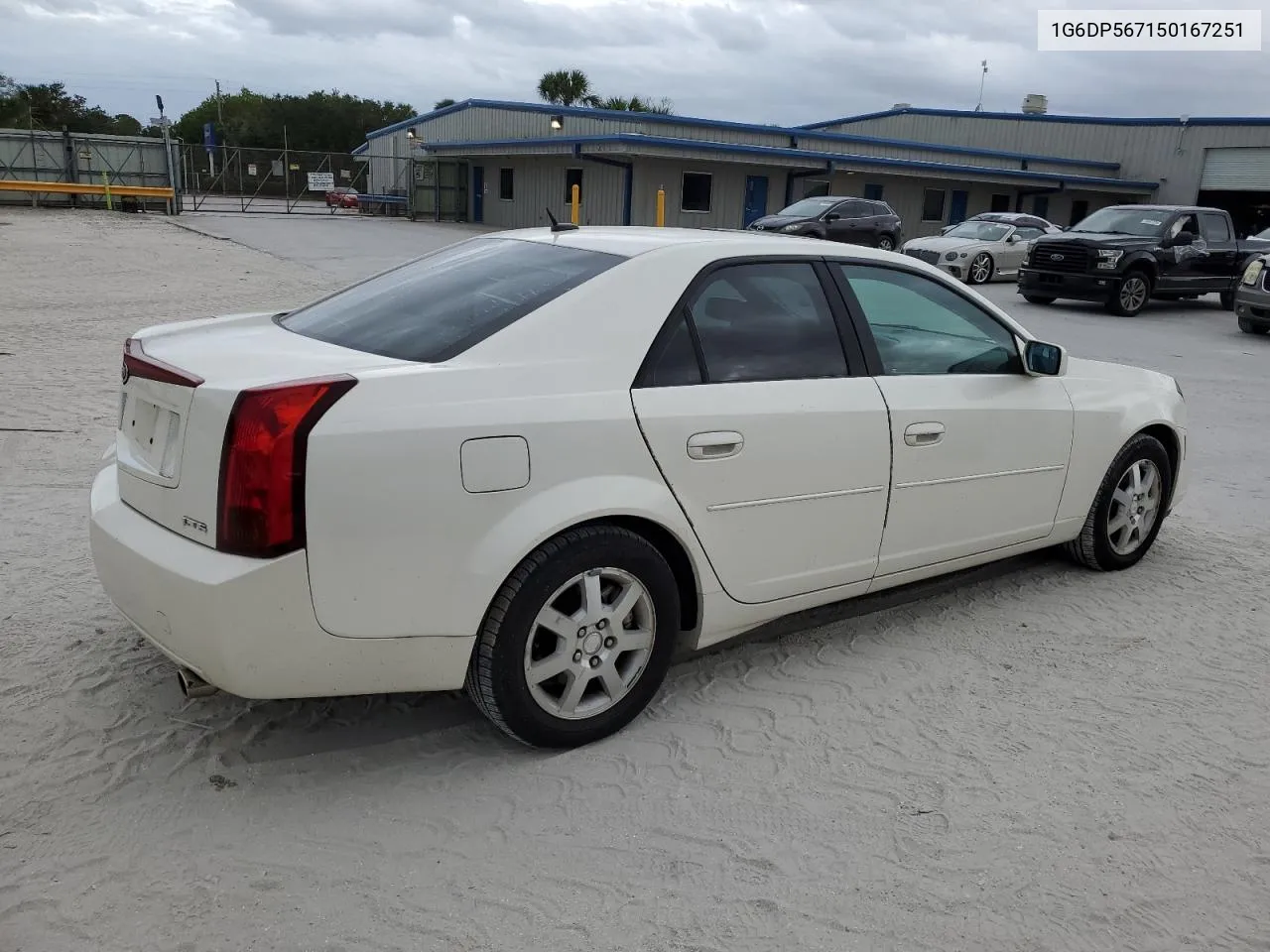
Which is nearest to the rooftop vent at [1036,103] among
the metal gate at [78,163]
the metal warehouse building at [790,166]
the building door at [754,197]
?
the metal warehouse building at [790,166]

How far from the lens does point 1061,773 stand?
321 centimetres

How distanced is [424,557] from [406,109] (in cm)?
9530

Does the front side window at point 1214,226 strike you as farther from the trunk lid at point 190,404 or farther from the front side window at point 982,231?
the trunk lid at point 190,404

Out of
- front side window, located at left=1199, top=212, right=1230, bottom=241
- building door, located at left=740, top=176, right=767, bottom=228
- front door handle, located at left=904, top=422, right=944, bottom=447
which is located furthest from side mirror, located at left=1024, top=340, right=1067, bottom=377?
building door, located at left=740, top=176, right=767, bottom=228

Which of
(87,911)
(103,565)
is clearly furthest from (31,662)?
(87,911)

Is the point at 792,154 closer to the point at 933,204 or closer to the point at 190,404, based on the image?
the point at 933,204

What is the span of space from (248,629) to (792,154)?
30607 millimetres

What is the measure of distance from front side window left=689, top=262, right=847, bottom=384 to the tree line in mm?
61129

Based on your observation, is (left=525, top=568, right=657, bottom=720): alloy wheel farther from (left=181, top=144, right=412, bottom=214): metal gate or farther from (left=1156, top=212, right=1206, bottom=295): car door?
(left=181, top=144, right=412, bottom=214): metal gate

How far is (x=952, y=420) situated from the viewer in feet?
12.8

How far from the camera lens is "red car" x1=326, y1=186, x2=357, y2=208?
4131 cm

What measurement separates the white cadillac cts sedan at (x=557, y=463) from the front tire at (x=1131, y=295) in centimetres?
1451

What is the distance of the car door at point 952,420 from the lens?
381 cm

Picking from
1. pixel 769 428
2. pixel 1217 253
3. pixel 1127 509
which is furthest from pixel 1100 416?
pixel 1217 253
